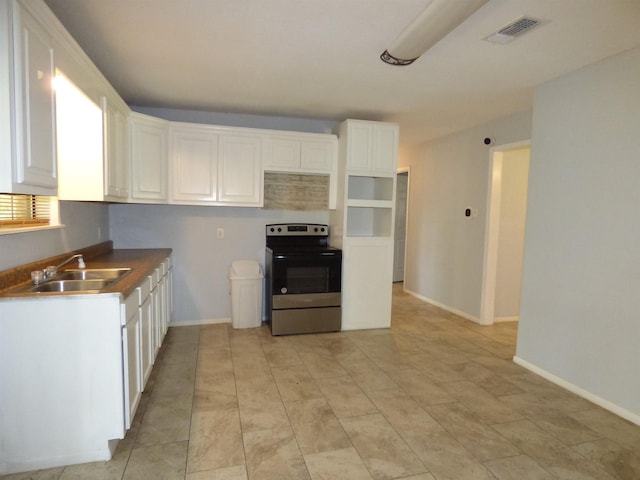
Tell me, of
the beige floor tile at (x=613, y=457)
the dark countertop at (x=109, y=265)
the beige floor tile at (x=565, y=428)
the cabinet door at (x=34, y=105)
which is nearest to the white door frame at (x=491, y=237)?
the beige floor tile at (x=565, y=428)

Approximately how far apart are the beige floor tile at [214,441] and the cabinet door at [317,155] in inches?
104

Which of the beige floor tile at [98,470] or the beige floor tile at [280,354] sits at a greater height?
the beige floor tile at [280,354]

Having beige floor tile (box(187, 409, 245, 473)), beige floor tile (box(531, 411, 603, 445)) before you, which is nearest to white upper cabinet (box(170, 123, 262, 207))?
beige floor tile (box(187, 409, 245, 473))

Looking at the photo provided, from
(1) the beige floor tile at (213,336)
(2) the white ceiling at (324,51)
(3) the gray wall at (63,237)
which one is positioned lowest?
(1) the beige floor tile at (213,336)

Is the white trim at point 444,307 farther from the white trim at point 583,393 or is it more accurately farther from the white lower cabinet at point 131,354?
the white lower cabinet at point 131,354

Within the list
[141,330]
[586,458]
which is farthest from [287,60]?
[586,458]

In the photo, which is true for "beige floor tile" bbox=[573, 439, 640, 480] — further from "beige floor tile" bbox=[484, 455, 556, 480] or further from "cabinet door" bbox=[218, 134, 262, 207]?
"cabinet door" bbox=[218, 134, 262, 207]

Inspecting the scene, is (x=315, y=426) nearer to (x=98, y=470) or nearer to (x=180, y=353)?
(x=98, y=470)

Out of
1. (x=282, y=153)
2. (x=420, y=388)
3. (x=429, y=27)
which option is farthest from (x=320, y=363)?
(x=429, y=27)

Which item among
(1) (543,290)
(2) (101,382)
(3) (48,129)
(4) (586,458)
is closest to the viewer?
(3) (48,129)

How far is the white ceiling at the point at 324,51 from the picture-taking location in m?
1.97

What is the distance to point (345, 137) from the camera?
12.9 ft

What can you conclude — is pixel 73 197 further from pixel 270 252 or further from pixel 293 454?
pixel 293 454

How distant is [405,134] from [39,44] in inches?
166
